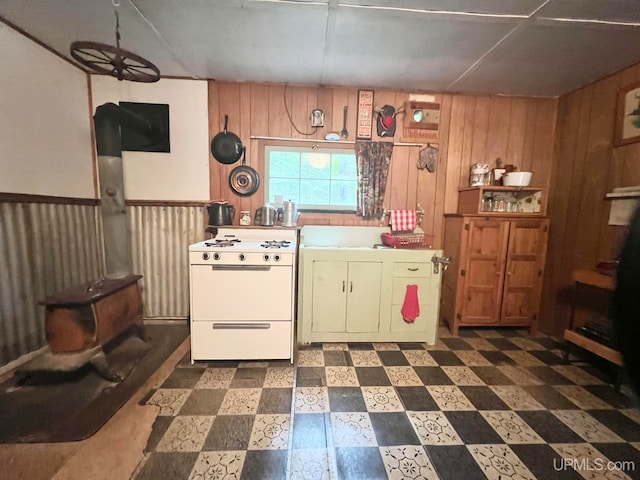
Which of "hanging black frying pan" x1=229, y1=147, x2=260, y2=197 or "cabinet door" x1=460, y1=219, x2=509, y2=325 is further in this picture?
"hanging black frying pan" x1=229, y1=147, x2=260, y2=197

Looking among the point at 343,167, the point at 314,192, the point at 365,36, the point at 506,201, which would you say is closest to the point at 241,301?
the point at 314,192

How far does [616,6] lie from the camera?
154 centimetres

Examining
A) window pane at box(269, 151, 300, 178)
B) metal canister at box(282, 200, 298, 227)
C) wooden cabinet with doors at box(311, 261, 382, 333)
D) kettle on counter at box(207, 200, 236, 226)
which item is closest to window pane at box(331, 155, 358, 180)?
window pane at box(269, 151, 300, 178)

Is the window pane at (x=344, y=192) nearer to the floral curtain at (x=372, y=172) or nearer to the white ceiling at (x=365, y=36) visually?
the floral curtain at (x=372, y=172)

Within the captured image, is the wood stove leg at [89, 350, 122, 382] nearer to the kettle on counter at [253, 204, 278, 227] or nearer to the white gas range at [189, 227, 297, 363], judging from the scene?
the white gas range at [189, 227, 297, 363]

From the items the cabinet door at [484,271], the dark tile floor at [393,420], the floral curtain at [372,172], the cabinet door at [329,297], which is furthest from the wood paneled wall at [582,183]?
the cabinet door at [329,297]

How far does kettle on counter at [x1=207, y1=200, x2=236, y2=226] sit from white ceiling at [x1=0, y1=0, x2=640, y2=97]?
4.00 ft

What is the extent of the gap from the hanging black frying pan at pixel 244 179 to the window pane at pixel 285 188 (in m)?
0.16

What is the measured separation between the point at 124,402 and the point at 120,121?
6.84 feet

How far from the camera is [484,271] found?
2619 mm

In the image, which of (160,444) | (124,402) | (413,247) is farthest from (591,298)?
(124,402)

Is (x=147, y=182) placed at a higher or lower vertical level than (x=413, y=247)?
higher

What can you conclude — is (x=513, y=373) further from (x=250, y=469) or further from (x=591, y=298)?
(x=250, y=469)

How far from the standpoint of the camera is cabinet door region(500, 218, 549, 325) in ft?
8.46
